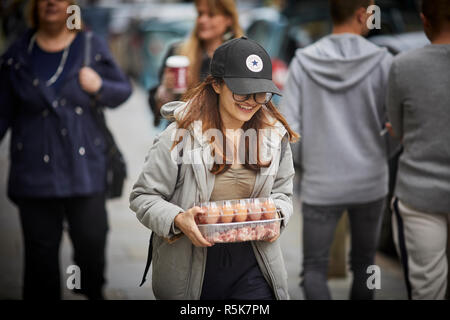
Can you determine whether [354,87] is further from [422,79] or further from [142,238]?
[142,238]

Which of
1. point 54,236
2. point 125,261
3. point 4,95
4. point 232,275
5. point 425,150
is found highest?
point 4,95

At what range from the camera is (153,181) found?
2600 mm

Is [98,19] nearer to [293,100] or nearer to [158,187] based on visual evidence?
[293,100]

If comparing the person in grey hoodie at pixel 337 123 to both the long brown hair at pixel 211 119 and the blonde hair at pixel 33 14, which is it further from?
the blonde hair at pixel 33 14

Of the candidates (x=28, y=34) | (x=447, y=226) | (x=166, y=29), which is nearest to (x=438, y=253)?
(x=447, y=226)

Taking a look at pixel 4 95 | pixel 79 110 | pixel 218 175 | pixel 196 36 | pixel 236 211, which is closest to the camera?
pixel 236 211

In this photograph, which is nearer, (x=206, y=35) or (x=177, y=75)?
(x=177, y=75)

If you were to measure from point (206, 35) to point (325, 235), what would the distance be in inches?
58.9

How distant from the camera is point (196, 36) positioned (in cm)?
430

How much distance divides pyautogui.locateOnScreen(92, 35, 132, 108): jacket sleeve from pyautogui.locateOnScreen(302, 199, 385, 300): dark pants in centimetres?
136

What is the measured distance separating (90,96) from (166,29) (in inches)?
351

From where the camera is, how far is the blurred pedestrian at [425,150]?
330 centimetres

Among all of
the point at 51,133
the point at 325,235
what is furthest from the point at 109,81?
the point at 325,235

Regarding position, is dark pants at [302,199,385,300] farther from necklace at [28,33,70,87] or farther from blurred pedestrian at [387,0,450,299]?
necklace at [28,33,70,87]
